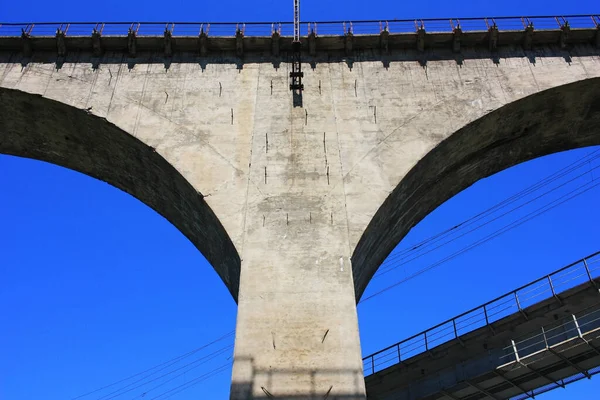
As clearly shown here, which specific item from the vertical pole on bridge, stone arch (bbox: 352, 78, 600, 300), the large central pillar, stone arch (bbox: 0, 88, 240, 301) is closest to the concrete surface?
stone arch (bbox: 352, 78, 600, 300)

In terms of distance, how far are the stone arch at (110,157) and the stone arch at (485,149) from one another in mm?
3903

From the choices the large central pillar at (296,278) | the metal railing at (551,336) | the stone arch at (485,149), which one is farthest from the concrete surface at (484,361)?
the large central pillar at (296,278)

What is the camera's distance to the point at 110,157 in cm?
1422

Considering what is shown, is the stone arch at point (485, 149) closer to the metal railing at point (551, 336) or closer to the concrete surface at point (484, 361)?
the concrete surface at point (484, 361)

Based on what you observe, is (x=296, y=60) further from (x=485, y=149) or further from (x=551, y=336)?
(x=551, y=336)

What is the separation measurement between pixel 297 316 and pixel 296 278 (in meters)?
0.83

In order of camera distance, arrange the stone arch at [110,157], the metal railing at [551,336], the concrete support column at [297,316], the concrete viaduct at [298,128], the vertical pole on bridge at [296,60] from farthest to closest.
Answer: the metal railing at [551,336] → the vertical pole on bridge at [296,60] → the stone arch at [110,157] → the concrete viaduct at [298,128] → the concrete support column at [297,316]

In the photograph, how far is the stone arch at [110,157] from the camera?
12859 mm

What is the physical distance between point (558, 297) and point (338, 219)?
9.70 metres

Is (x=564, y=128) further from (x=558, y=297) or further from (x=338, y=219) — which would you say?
(x=338, y=219)

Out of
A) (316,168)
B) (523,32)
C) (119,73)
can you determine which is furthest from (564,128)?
(119,73)

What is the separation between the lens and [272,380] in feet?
31.0

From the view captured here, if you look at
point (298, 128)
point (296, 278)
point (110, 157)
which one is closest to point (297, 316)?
point (296, 278)

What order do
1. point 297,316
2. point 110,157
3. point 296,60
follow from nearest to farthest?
point 297,316 → point 110,157 → point 296,60
